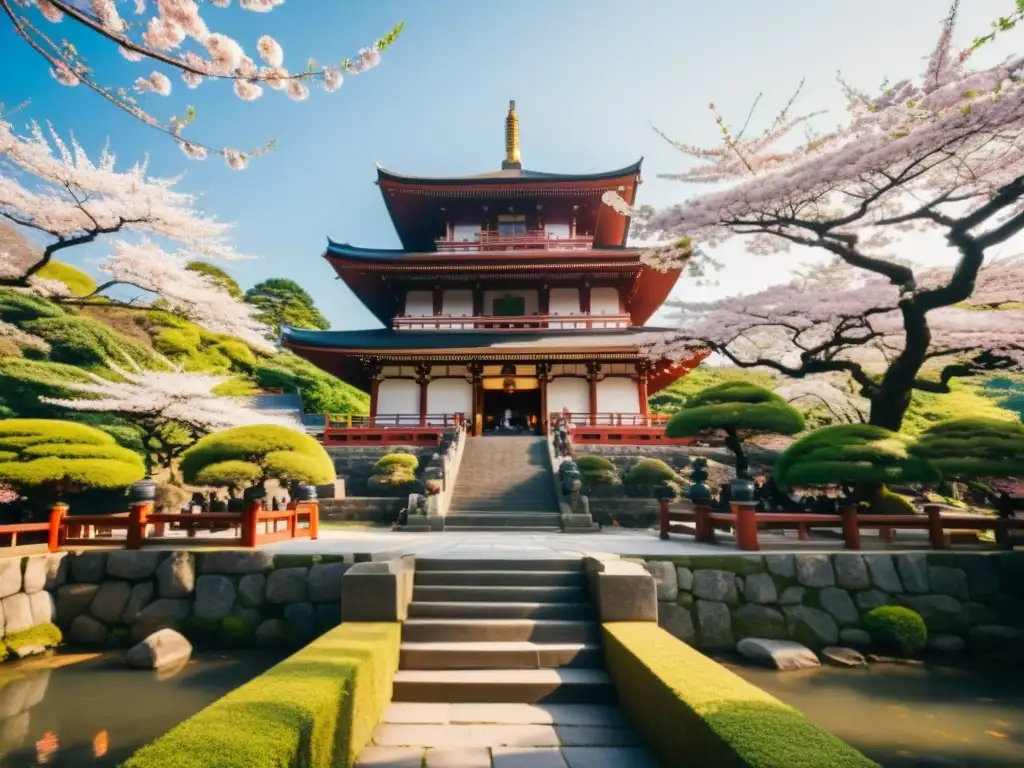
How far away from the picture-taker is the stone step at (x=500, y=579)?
6.49 meters

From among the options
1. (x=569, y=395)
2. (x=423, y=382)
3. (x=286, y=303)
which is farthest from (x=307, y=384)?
(x=569, y=395)

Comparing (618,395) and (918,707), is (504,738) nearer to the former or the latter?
(918,707)

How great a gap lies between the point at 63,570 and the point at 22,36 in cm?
743

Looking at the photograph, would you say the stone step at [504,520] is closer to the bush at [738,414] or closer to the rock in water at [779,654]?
the bush at [738,414]

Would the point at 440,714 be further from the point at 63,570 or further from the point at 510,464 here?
the point at 510,464

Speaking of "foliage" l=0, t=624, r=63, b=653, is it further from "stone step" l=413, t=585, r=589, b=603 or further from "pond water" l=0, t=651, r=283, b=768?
"stone step" l=413, t=585, r=589, b=603

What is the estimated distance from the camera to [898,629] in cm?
704

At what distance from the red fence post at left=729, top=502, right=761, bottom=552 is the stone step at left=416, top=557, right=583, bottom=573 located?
9.82 feet

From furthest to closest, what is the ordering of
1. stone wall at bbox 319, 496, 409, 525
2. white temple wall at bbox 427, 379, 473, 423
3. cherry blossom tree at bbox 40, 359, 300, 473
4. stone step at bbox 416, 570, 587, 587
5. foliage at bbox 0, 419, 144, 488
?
white temple wall at bbox 427, 379, 473, 423
cherry blossom tree at bbox 40, 359, 300, 473
stone wall at bbox 319, 496, 409, 525
foliage at bbox 0, 419, 144, 488
stone step at bbox 416, 570, 587, 587

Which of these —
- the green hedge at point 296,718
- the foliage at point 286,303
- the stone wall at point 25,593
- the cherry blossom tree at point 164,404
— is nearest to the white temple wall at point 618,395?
the cherry blossom tree at point 164,404

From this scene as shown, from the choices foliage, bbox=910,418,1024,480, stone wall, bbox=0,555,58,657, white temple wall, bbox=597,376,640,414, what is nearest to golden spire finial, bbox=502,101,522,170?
white temple wall, bbox=597,376,640,414

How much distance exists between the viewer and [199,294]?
14.4m

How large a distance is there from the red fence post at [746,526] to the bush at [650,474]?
22.0ft

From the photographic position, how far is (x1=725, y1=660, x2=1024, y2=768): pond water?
4.56 metres
